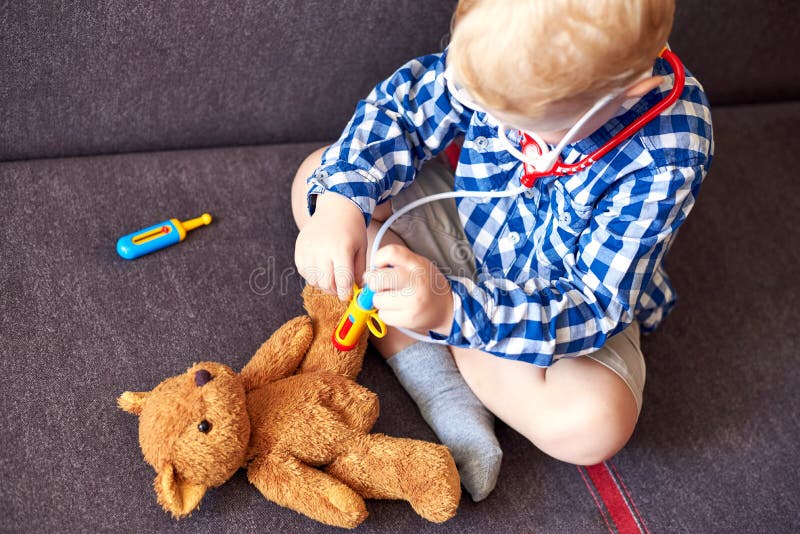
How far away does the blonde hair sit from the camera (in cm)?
57

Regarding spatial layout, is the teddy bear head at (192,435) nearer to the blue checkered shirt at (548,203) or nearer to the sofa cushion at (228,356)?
the sofa cushion at (228,356)

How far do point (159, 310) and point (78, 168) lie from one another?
27cm

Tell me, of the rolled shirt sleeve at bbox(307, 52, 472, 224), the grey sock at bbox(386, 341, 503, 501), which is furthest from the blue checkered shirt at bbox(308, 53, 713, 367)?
the grey sock at bbox(386, 341, 503, 501)

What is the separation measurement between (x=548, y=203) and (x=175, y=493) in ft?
1.84

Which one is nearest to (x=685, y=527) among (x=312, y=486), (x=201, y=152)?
(x=312, y=486)

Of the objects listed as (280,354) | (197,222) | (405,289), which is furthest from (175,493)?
(197,222)

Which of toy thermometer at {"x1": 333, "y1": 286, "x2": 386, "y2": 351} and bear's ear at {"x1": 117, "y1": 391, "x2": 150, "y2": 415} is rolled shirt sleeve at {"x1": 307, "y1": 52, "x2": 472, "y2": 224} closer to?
toy thermometer at {"x1": 333, "y1": 286, "x2": 386, "y2": 351}

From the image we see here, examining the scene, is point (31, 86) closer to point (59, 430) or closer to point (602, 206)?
point (59, 430)

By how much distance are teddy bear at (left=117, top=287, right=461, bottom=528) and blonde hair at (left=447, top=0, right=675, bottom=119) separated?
1.27 ft

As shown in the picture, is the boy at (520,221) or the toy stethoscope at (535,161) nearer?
the boy at (520,221)

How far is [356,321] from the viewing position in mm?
→ 764

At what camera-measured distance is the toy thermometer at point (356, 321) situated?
0.74 m

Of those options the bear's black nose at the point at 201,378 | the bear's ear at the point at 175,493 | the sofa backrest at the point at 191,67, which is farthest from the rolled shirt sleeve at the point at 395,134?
the bear's ear at the point at 175,493

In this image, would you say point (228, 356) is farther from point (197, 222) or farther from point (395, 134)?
point (395, 134)
